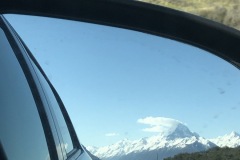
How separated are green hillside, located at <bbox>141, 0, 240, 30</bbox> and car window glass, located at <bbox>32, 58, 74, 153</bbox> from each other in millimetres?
6334

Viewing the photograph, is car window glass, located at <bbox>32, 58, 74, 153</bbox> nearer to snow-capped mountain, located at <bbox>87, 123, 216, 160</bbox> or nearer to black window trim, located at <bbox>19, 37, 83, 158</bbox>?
black window trim, located at <bbox>19, 37, 83, 158</bbox>

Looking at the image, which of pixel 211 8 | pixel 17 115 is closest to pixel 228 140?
pixel 17 115

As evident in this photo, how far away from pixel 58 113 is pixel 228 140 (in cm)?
57

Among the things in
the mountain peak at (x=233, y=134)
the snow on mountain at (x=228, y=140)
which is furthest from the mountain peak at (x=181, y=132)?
the mountain peak at (x=233, y=134)

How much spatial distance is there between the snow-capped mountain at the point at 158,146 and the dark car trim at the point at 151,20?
0.47 meters

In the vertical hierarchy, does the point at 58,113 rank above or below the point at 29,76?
below

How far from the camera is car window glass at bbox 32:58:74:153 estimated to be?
1.85 meters

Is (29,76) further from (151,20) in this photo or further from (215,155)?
(215,155)

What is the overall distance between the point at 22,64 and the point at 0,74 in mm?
377

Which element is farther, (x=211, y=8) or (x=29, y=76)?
(x=211, y=8)

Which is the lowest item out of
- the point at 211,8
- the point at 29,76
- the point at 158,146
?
the point at 158,146

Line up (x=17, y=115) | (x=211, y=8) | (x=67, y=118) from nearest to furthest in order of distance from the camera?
1. (x=17, y=115)
2. (x=67, y=118)
3. (x=211, y=8)

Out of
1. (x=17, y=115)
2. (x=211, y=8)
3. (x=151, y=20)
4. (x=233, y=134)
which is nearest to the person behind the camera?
(x=17, y=115)

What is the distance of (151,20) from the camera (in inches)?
82.9
